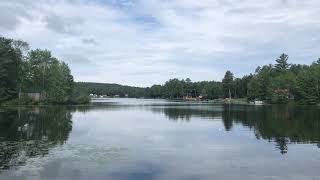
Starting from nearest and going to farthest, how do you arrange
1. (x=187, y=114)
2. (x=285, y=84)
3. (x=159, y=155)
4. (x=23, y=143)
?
1. (x=159, y=155)
2. (x=23, y=143)
3. (x=187, y=114)
4. (x=285, y=84)

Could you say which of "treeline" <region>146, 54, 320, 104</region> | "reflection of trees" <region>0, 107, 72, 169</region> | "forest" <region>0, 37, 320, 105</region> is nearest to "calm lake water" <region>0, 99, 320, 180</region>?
"reflection of trees" <region>0, 107, 72, 169</region>

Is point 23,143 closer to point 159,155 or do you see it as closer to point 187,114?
point 159,155

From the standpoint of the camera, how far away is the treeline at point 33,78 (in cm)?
10831

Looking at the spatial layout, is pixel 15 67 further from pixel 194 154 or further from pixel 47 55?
pixel 194 154

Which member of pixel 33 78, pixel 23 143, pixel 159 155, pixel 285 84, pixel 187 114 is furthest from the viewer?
pixel 285 84

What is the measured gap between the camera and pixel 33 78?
128 m

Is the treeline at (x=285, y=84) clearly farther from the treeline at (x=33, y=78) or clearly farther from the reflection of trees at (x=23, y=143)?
the reflection of trees at (x=23, y=143)

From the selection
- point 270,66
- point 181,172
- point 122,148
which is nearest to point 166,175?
point 181,172

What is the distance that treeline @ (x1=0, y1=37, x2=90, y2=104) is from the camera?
355ft

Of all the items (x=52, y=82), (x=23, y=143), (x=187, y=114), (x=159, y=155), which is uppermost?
(x=52, y=82)

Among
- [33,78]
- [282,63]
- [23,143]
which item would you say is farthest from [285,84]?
[23,143]

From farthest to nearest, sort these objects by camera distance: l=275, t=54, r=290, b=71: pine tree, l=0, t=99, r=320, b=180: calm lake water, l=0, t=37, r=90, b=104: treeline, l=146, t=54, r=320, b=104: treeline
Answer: l=275, t=54, r=290, b=71: pine tree → l=146, t=54, r=320, b=104: treeline → l=0, t=37, r=90, b=104: treeline → l=0, t=99, r=320, b=180: calm lake water

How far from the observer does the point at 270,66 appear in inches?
7495

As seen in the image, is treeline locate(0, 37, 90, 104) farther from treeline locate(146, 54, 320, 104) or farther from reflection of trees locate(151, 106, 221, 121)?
treeline locate(146, 54, 320, 104)
